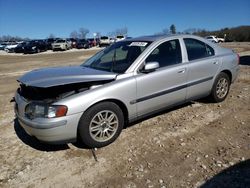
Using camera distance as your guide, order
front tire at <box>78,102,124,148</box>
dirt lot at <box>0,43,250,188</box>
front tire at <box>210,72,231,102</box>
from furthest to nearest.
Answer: front tire at <box>210,72,231,102</box> < front tire at <box>78,102,124,148</box> < dirt lot at <box>0,43,250,188</box>

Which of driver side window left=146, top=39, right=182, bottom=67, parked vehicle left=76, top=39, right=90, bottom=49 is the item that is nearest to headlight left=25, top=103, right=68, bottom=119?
driver side window left=146, top=39, right=182, bottom=67

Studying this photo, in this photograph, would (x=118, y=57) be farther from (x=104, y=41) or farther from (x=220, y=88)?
(x=104, y=41)

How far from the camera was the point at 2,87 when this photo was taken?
373 inches

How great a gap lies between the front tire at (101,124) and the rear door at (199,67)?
165cm

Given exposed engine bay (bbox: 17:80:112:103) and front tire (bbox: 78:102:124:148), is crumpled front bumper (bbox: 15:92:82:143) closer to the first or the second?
front tire (bbox: 78:102:124:148)

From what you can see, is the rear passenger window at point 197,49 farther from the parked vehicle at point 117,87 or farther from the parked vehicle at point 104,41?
the parked vehicle at point 104,41

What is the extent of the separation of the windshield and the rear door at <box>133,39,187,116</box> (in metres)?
0.26

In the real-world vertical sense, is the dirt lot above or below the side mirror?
below

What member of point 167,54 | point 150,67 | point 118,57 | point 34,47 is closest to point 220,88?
point 167,54

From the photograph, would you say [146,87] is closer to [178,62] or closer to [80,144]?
[178,62]

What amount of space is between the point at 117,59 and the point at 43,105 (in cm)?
170

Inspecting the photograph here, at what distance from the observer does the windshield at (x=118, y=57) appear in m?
4.67

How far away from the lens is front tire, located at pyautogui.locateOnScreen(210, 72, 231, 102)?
575cm

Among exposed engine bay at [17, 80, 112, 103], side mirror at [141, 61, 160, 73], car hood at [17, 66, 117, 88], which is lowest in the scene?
exposed engine bay at [17, 80, 112, 103]
